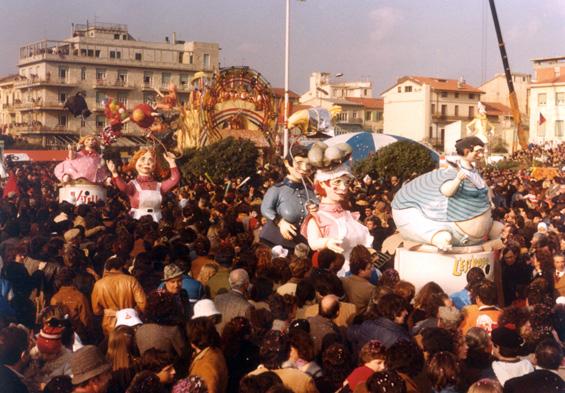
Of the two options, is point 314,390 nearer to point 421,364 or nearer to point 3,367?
point 421,364

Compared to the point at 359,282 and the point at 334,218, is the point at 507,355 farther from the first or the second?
the point at 334,218

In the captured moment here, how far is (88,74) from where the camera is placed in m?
49.1

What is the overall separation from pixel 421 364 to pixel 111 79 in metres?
47.9

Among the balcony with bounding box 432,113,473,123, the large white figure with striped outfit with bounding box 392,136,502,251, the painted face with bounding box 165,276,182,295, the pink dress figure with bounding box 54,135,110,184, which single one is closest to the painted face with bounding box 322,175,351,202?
the large white figure with striped outfit with bounding box 392,136,502,251

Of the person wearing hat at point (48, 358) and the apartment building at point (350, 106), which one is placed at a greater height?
the apartment building at point (350, 106)

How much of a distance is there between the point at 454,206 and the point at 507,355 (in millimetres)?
2800

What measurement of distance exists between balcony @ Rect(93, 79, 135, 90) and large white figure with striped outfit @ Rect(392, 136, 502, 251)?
4370 centimetres

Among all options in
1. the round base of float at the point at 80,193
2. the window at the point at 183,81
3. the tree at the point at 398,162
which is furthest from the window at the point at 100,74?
the round base of float at the point at 80,193

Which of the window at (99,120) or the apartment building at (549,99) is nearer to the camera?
the apartment building at (549,99)

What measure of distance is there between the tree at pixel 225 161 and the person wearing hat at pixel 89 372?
19094mm

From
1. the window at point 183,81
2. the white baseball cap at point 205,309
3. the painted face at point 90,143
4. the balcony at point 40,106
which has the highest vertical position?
the window at point 183,81

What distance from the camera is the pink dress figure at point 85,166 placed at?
13.7 meters

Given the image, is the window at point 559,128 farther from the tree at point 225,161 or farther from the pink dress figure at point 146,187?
the pink dress figure at point 146,187

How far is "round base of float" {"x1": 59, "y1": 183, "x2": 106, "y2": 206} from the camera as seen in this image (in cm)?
1338
